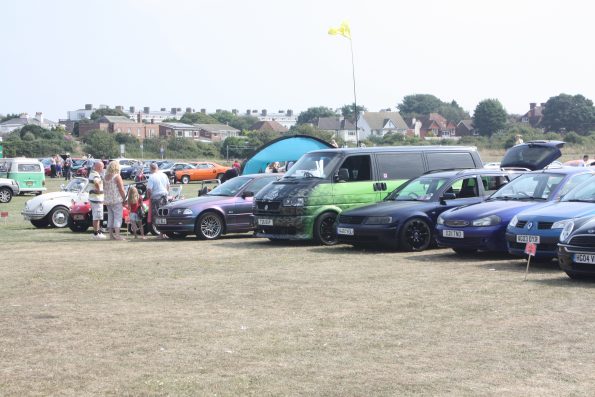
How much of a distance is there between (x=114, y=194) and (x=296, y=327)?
12.1 meters

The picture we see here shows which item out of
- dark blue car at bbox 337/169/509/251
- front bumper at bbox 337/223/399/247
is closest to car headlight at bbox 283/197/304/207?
dark blue car at bbox 337/169/509/251

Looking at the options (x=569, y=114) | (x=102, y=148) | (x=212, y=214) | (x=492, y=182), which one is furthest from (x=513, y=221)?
(x=569, y=114)

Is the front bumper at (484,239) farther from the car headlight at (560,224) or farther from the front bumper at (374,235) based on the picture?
the car headlight at (560,224)

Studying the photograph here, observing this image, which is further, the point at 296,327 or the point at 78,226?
the point at 78,226

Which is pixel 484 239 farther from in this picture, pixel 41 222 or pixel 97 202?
pixel 41 222

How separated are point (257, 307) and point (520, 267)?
5.26 m

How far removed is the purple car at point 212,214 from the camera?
68.8ft

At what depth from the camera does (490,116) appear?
457 feet

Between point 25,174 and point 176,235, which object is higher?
point 25,174

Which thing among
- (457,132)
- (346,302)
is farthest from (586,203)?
(457,132)

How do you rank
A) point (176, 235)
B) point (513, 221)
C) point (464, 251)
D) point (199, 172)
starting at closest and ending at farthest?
point (513, 221) → point (464, 251) → point (176, 235) → point (199, 172)

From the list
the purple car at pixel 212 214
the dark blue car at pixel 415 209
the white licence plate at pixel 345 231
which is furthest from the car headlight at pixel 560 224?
the purple car at pixel 212 214

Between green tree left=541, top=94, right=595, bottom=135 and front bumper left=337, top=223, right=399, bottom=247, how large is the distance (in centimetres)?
11467

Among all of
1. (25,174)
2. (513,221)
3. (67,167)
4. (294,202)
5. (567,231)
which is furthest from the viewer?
(67,167)
